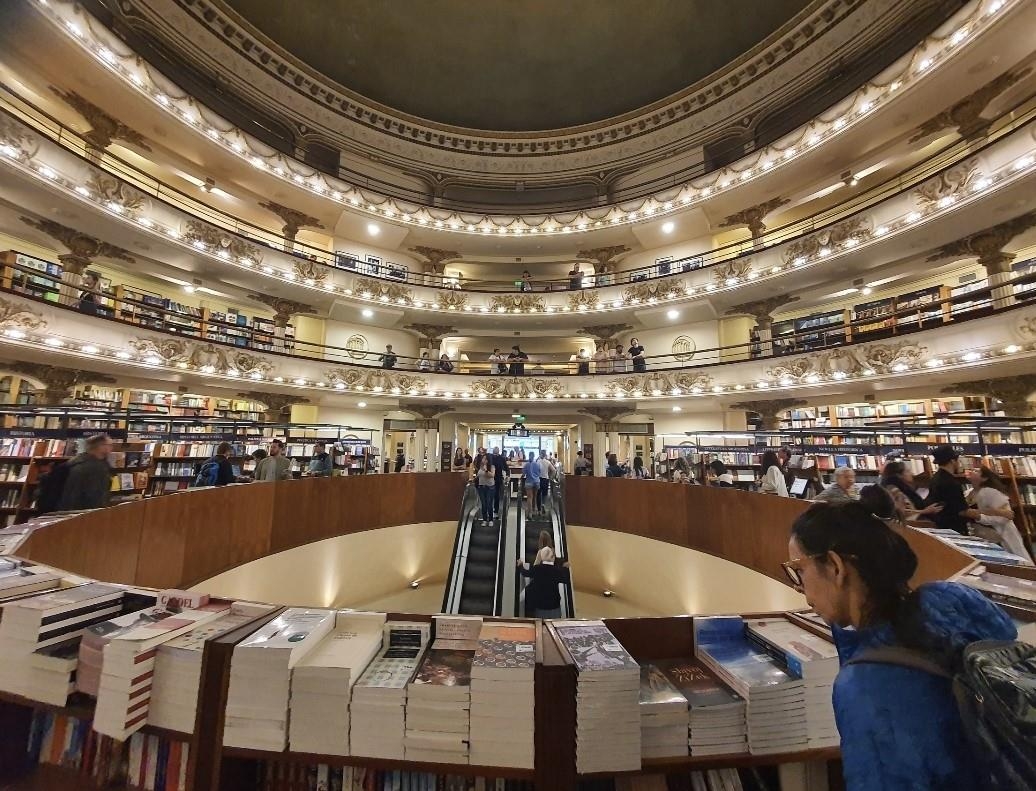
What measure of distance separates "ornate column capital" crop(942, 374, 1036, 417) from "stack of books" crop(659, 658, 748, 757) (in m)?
10.8

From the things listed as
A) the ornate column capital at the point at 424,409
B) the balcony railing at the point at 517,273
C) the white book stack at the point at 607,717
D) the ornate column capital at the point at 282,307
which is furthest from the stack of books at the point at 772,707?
the ornate column capital at the point at 282,307

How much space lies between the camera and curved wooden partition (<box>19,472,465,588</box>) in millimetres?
3631

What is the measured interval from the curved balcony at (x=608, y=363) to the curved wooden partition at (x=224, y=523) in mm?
4537

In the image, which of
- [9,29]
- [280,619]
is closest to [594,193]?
[9,29]

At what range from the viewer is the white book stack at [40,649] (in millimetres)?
1289

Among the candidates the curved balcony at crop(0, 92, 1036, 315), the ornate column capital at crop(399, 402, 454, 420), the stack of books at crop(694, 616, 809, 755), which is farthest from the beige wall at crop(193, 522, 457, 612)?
the curved balcony at crop(0, 92, 1036, 315)

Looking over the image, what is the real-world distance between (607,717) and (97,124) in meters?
15.5

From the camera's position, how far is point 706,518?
26.3ft

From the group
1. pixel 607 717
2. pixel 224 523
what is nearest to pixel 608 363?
pixel 224 523

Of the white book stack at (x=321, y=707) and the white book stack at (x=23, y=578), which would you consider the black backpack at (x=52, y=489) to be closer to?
the white book stack at (x=23, y=578)

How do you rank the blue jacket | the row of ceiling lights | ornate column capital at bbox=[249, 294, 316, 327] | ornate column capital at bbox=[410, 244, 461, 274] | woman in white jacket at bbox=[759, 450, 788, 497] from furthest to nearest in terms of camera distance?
ornate column capital at bbox=[410, 244, 461, 274] < ornate column capital at bbox=[249, 294, 316, 327] < the row of ceiling lights < woman in white jacket at bbox=[759, 450, 788, 497] < the blue jacket

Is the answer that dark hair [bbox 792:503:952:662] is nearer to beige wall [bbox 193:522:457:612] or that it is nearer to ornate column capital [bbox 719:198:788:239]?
beige wall [bbox 193:522:457:612]

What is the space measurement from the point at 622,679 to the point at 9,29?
1518 cm

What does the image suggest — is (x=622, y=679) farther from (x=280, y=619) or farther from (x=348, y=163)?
(x=348, y=163)
